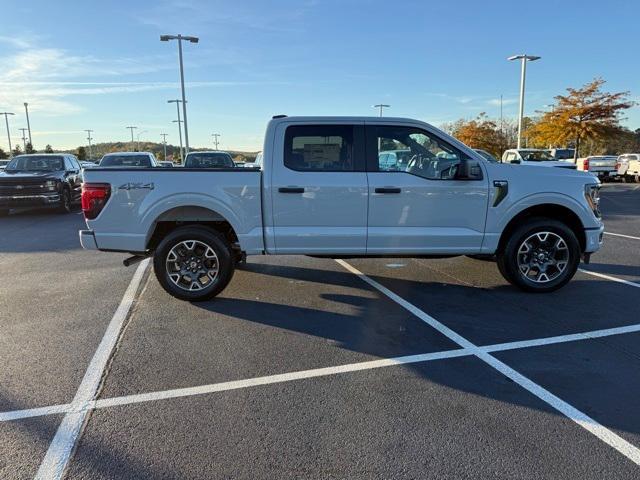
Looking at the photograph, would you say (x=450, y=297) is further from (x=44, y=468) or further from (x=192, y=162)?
(x=192, y=162)

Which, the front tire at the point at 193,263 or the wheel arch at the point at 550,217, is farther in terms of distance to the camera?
the wheel arch at the point at 550,217

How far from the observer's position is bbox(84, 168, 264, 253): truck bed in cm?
517

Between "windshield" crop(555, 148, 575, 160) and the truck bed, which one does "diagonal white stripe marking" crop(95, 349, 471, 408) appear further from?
"windshield" crop(555, 148, 575, 160)

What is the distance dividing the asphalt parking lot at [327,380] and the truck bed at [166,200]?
2.71 ft

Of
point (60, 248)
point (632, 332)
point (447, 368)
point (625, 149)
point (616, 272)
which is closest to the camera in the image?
point (447, 368)

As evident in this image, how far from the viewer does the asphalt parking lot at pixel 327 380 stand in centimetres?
264

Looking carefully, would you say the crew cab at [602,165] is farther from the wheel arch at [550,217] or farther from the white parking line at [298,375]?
the white parking line at [298,375]

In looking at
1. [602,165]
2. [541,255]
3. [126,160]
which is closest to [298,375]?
[541,255]

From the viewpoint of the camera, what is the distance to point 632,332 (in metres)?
4.45

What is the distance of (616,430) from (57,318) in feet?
Answer: 16.3

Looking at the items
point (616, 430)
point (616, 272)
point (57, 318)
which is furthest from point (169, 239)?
point (616, 272)

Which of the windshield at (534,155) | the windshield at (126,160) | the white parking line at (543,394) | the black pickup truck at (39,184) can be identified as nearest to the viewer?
the white parking line at (543,394)

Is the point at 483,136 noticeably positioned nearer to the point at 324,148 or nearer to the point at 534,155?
the point at 534,155

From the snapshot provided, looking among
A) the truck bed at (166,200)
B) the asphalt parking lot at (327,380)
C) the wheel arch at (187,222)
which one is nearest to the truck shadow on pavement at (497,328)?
the asphalt parking lot at (327,380)
